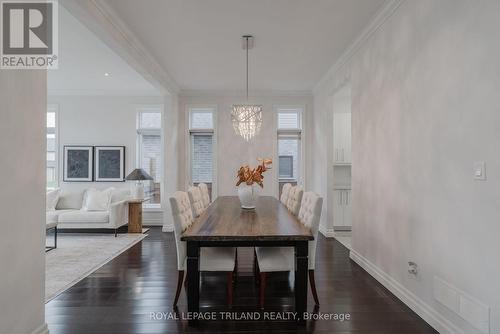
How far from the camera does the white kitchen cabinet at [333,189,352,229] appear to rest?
18.9ft

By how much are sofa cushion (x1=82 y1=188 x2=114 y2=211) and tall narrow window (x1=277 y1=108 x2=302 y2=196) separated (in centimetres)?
368

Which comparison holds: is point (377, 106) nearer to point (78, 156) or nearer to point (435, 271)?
point (435, 271)

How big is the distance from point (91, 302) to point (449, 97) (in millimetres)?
3609

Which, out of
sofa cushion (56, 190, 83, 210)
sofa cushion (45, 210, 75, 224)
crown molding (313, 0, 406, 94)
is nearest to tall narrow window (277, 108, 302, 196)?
crown molding (313, 0, 406, 94)

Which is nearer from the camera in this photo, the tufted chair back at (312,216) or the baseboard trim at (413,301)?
the baseboard trim at (413,301)

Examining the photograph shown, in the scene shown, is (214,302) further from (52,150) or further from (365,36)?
(52,150)

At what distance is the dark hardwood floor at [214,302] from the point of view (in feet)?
7.58

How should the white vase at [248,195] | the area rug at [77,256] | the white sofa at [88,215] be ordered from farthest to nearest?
1. the white sofa at [88,215]
2. the white vase at [248,195]
3. the area rug at [77,256]

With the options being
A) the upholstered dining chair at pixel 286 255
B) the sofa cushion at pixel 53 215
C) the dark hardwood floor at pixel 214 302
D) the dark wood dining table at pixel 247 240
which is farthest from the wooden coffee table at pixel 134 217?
the upholstered dining chair at pixel 286 255

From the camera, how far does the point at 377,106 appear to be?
3.32 metres

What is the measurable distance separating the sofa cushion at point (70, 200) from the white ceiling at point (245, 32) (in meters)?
3.33

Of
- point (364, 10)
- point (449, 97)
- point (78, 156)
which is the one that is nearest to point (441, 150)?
point (449, 97)

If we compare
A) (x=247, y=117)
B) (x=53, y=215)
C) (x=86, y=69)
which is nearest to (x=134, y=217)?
(x=53, y=215)

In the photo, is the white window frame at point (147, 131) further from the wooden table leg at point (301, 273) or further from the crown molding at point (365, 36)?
the wooden table leg at point (301, 273)
